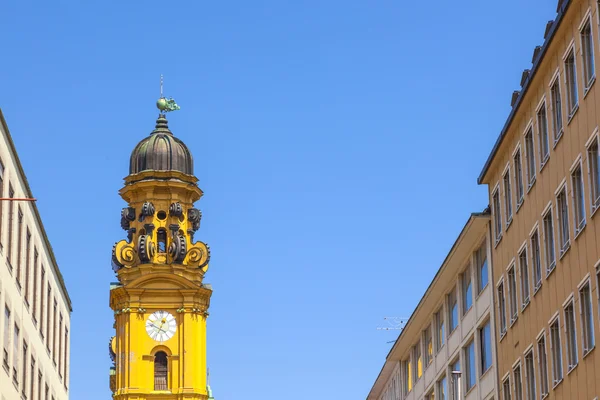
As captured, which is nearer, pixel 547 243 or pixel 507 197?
pixel 547 243

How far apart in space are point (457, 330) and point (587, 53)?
910 inches

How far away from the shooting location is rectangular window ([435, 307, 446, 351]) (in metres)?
65.5

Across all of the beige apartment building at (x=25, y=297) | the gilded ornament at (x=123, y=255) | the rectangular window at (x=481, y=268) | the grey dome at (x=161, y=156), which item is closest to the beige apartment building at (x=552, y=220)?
the rectangular window at (x=481, y=268)

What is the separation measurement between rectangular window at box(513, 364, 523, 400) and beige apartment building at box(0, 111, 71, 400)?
16.6 m

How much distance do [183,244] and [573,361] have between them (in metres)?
84.8

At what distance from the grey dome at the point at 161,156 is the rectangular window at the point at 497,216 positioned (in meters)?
75.8

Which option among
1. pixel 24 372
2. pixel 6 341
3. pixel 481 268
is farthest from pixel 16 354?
pixel 481 268

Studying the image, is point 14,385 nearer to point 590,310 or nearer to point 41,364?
point 41,364

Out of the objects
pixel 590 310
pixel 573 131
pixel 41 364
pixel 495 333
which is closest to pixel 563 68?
pixel 573 131

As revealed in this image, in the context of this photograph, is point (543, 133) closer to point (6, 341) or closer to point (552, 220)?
point (552, 220)

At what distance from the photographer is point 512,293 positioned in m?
52.1

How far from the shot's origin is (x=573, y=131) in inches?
1663

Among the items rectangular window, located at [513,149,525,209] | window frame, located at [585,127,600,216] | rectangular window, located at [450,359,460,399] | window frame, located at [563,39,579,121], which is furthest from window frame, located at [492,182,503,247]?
window frame, located at [585,127,600,216]

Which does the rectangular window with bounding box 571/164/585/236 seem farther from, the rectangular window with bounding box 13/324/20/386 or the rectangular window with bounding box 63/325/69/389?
the rectangular window with bounding box 63/325/69/389
